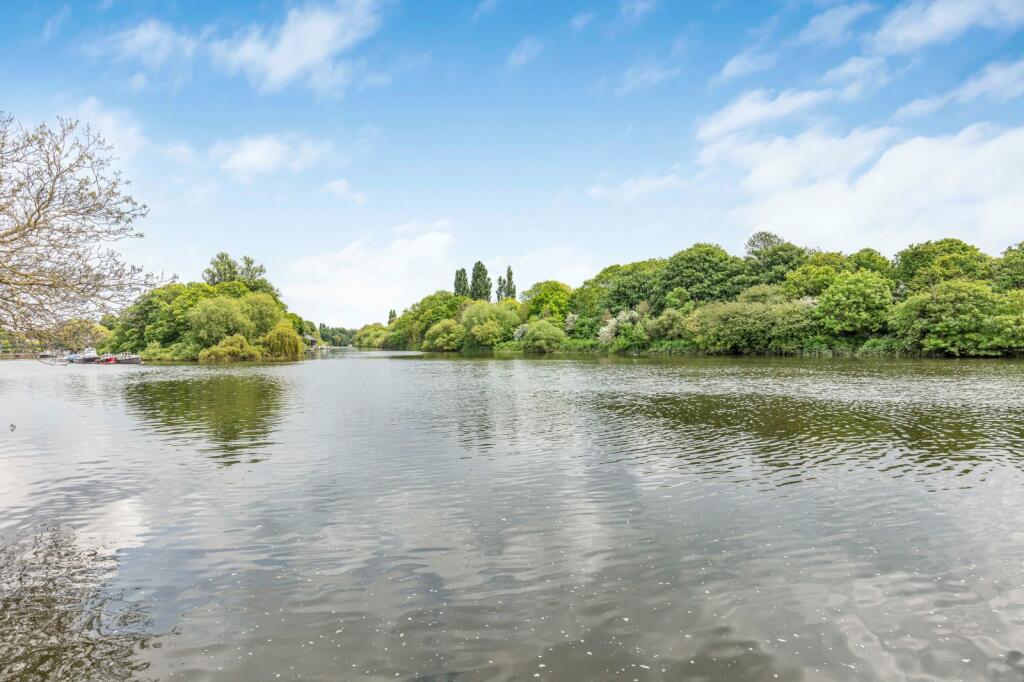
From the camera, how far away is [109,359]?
313ft

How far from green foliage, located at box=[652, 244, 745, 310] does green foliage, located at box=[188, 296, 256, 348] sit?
74.6m

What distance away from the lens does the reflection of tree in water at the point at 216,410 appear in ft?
71.1

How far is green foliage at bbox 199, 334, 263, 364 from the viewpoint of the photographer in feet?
298

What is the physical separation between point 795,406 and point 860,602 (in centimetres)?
2255

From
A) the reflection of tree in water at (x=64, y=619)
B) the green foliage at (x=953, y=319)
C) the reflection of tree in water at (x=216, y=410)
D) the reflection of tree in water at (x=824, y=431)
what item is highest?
the green foliage at (x=953, y=319)

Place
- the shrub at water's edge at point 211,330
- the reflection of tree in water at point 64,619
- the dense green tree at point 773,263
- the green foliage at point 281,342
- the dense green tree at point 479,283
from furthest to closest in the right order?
1. the dense green tree at point 479,283
2. the green foliage at point 281,342
3. the dense green tree at point 773,263
4. the shrub at water's edge at point 211,330
5. the reflection of tree in water at point 64,619

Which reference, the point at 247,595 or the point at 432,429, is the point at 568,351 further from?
→ the point at 247,595

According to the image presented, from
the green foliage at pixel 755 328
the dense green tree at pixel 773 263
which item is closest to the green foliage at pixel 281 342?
A: the green foliage at pixel 755 328

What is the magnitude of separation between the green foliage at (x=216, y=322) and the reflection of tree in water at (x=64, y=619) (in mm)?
94041

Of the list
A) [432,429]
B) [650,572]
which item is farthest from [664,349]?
[650,572]

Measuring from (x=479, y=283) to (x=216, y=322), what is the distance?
87.4m

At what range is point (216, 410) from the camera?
30266 millimetres

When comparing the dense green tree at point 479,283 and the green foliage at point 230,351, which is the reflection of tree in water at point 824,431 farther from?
the dense green tree at point 479,283

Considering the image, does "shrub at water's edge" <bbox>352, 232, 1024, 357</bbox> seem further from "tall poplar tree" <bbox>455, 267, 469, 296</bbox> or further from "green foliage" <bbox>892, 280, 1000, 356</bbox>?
"tall poplar tree" <bbox>455, 267, 469, 296</bbox>
